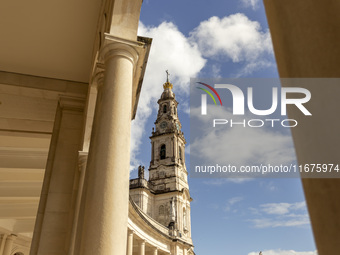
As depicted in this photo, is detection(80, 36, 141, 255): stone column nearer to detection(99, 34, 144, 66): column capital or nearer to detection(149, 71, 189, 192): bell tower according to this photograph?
detection(99, 34, 144, 66): column capital

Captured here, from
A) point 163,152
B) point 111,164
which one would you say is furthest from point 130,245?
point 163,152

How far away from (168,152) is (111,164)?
121m

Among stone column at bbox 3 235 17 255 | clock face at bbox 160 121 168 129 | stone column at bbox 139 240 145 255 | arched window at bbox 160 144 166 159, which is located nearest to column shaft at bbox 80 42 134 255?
stone column at bbox 3 235 17 255

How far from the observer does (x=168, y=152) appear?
129m

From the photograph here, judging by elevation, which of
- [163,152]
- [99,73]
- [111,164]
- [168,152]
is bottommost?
[111,164]

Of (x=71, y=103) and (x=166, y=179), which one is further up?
(x=166, y=179)

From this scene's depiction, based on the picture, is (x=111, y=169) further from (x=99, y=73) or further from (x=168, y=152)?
(x=168, y=152)

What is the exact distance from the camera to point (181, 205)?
117 m

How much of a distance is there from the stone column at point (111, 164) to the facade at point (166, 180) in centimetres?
9217

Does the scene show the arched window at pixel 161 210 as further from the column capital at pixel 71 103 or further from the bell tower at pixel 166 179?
the column capital at pixel 71 103

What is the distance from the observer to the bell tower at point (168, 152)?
124 metres

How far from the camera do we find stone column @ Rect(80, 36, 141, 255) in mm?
7691

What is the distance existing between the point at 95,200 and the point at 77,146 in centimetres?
1092

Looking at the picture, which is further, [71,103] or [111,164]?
[71,103]
